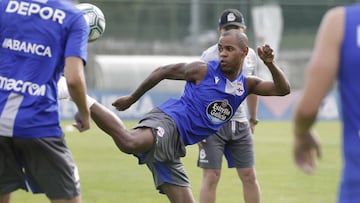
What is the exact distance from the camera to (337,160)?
17.2 m

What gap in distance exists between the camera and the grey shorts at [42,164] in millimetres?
6367

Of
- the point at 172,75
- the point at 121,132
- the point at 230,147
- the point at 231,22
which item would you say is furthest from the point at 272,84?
the point at 231,22

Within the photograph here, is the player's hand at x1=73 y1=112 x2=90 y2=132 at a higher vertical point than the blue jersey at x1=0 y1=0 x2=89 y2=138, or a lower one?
lower

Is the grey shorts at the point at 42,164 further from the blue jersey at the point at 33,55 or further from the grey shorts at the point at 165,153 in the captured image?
the grey shorts at the point at 165,153

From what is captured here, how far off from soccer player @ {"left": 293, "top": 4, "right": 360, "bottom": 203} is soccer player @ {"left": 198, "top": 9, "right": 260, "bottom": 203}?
15.6 ft

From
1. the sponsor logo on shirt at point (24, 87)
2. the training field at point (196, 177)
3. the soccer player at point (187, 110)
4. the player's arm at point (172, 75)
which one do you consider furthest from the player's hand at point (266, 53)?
the training field at point (196, 177)

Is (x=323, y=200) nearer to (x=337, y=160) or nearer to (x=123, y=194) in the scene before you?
(x=123, y=194)

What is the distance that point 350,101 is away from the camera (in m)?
5.07

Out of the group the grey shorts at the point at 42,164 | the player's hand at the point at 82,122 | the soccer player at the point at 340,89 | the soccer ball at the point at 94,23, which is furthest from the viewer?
the soccer ball at the point at 94,23

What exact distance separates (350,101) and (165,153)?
336 centimetres

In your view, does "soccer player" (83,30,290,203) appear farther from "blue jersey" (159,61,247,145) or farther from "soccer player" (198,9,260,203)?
"soccer player" (198,9,260,203)

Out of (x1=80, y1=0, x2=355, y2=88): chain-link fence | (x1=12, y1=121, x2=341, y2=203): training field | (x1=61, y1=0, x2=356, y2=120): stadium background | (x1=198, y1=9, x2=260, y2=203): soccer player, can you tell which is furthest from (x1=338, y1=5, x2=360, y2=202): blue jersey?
(x1=80, y1=0, x2=355, y2=88): chain-link fence

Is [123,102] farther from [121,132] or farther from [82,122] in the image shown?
[82,122]

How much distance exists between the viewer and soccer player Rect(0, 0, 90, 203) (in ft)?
20.8
